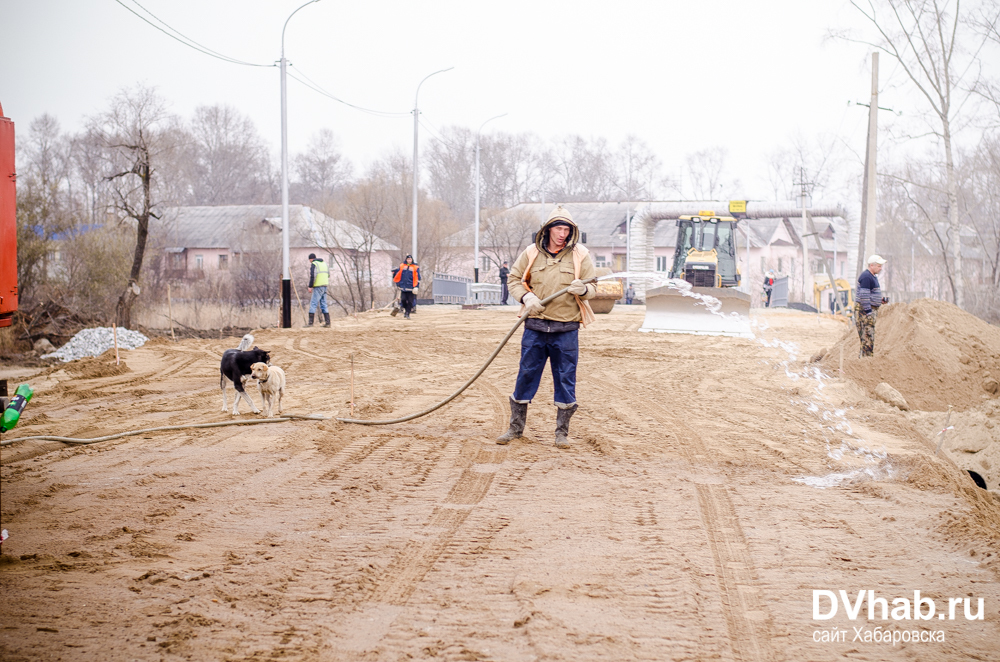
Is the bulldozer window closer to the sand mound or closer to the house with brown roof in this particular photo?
the sand mound

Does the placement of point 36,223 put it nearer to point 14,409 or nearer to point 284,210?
point 284,210

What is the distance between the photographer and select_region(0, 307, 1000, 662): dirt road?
12.2ft

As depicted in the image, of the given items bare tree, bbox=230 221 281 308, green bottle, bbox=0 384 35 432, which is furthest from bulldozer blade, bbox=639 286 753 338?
green bottle, bbox=0 384 35 432

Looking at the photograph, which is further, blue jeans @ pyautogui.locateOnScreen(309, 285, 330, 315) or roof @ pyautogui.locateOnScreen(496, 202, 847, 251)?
roof @ pyautogui.locateOnScreen(496, 202, 847, 251)

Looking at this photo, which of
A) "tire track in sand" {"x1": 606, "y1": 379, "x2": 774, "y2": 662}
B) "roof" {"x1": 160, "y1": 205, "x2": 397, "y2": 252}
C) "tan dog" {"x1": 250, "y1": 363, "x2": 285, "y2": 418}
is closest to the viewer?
"tire track in sand" {"x1": 606, "y1": 379, "x2": 774, "y2": 662}

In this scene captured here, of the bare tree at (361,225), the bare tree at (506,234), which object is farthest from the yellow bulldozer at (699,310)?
the bare tree at (506,234)

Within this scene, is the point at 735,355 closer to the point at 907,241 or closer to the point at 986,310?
the point at 986,310

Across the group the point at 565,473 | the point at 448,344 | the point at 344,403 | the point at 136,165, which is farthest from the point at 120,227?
the point at 565,473

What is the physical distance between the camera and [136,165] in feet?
70.4

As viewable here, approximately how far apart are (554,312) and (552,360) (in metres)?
0.52

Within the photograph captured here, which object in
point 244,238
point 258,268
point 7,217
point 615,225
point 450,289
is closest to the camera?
point 7,217

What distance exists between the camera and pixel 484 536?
5.08 metres

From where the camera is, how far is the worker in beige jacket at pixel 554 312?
7.62 m

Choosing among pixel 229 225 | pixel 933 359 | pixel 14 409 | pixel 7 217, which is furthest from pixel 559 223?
pixel 229 225
